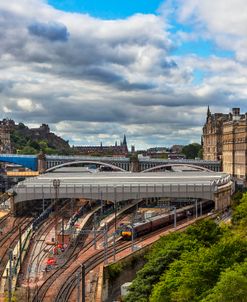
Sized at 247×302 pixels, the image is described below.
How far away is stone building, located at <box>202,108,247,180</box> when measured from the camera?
90.3 m

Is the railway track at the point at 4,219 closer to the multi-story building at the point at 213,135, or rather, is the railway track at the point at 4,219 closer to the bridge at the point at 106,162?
the bridge at the point at 106,162

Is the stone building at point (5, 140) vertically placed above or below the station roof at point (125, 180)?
above

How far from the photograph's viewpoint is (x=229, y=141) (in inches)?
3841

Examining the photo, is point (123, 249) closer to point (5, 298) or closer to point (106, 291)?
point (106, 291)

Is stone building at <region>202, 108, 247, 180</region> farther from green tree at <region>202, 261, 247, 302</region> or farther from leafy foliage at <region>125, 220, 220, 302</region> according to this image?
green tree at <region>202, 261, 247, 302</region>

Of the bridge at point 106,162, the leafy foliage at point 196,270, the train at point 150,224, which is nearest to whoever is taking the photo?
the leafy foliage at point 196,270

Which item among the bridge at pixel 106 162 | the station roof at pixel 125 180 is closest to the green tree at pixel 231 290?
the station roof at pixel 125 180

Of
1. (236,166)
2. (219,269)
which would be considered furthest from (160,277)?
(236,166)

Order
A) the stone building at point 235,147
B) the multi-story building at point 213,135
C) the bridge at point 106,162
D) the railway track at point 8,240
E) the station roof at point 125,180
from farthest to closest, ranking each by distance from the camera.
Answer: the multi-story building at point 213,135, the bridge at point 106,162, the stone building at point 235,147, the station roof at point 125,180, the railway track at point 8,240

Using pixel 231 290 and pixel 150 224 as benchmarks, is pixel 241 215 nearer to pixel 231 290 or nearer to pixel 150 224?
pixel 150 224

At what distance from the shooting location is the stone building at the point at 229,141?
9031 cm

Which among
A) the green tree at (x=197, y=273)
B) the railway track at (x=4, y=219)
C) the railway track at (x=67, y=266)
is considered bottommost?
the railway track at (x=67, y=266)

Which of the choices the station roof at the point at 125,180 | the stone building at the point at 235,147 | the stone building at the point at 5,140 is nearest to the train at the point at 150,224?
the station roof at the point at 125,180

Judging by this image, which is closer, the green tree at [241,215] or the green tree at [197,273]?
the green tree at [197,273]
